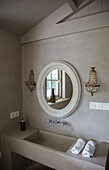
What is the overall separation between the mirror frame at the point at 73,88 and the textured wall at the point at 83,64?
0.23 feet

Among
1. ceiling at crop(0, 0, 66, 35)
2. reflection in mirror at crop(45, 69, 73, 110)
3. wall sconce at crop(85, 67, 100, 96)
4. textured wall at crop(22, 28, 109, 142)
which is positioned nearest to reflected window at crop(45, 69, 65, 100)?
reflection in mirror at crop(45, 69, 73, 110)

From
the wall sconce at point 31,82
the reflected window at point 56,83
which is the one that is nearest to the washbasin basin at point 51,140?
the reflected window at point 56,83

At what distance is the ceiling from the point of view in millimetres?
1563

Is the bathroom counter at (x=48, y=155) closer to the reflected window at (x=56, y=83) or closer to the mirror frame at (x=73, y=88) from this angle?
the mirror frame at (x=73, y=88)

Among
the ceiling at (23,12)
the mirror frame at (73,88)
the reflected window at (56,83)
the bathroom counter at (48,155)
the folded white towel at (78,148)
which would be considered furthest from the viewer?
the reflected window at (56,83)

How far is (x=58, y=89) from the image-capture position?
192cm

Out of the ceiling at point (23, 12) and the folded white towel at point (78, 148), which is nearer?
the folded white towel at point (78, 148)

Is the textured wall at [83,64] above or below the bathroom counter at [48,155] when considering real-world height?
above

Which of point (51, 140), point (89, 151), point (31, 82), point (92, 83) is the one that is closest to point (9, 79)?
point (31, 82)

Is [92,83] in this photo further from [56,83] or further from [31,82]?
[31,82]

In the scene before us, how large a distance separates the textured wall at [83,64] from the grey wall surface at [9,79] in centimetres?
30

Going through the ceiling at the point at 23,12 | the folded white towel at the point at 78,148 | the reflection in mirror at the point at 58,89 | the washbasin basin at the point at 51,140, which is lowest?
the washbasin basin at the point at 51,140

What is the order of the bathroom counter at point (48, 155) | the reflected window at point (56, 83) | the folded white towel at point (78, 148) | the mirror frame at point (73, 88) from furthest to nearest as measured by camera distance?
1. the reflected window at point (56, 83)
2. the mirror frame at point (73, 88)
3. the folded white towel at point (78, 148)
4. the bathroom counter at point (48, 155)

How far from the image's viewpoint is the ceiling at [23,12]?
1563 mm
